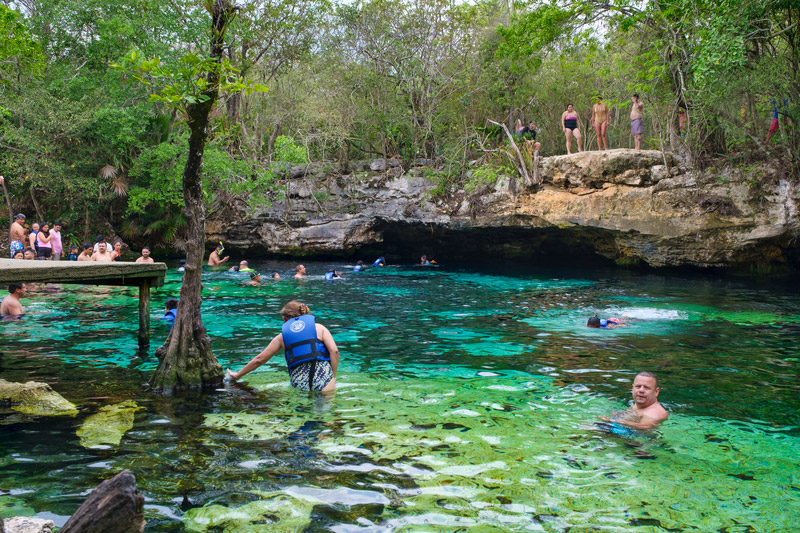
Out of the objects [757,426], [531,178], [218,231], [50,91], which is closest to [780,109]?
[531,178]

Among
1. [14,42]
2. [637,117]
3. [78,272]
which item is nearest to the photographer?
[78,272]

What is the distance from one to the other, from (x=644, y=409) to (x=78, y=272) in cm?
822

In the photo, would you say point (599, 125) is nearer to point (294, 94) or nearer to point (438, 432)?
point (294, 94)

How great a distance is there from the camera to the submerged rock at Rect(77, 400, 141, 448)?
6.31 meters

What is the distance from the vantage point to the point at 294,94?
32.0m

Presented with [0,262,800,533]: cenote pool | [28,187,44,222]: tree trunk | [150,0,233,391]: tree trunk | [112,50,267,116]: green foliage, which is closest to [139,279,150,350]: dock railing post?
[0,262,800,533]: cenote pool

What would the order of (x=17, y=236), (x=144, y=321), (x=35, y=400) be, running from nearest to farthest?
(x=35, y=400)
(x=144, y=321)
(x=17, y=236)

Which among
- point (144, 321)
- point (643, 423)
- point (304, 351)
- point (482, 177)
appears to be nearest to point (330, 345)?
point (304, 351)

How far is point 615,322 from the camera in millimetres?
13438

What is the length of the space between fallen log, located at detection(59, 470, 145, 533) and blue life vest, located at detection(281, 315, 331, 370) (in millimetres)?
4288

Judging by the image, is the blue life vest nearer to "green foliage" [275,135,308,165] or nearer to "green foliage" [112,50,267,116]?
"green foliage" [112,50,267,116]

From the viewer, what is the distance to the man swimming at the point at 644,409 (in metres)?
6.95

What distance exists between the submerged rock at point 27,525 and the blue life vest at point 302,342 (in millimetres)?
3958

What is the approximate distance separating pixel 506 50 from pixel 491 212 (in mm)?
6681
